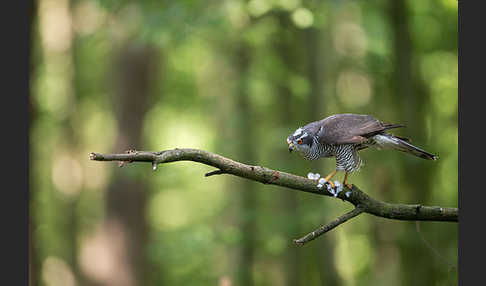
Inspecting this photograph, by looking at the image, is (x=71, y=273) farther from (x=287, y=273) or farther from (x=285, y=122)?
(x=285, y=122)

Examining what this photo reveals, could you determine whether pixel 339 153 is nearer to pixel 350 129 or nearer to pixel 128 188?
pixel 350 129

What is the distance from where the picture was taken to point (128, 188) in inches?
468

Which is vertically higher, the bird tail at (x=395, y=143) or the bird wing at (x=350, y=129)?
the bird wing at (x=350, y=129)

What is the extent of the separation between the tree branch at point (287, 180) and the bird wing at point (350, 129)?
20.8 inches

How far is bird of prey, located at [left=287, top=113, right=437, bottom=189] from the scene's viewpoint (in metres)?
4.41

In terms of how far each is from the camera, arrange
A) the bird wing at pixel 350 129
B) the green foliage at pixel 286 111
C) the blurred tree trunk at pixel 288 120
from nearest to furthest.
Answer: the bird wing at pixel 350 129 → the green foliage at pixel 286 111 → the blurred tree trunk at pixel 288 120

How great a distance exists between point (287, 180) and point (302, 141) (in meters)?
0.87

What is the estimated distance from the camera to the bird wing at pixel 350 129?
439 cm

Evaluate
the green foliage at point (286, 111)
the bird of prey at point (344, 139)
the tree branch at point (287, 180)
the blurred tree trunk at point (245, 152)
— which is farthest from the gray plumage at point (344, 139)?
the blurred tree trunk at point (245, 152)

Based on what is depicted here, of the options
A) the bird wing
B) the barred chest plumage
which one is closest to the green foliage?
the barred chest plumage

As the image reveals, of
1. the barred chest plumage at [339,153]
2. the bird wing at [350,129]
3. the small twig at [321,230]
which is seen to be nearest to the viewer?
the small twig at [321,230]

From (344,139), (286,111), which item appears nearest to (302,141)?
(344,139)

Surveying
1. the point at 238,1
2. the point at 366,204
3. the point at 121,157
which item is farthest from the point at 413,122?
the point at 121,157

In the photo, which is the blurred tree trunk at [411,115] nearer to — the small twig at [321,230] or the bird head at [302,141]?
the bird head at [302,141]
